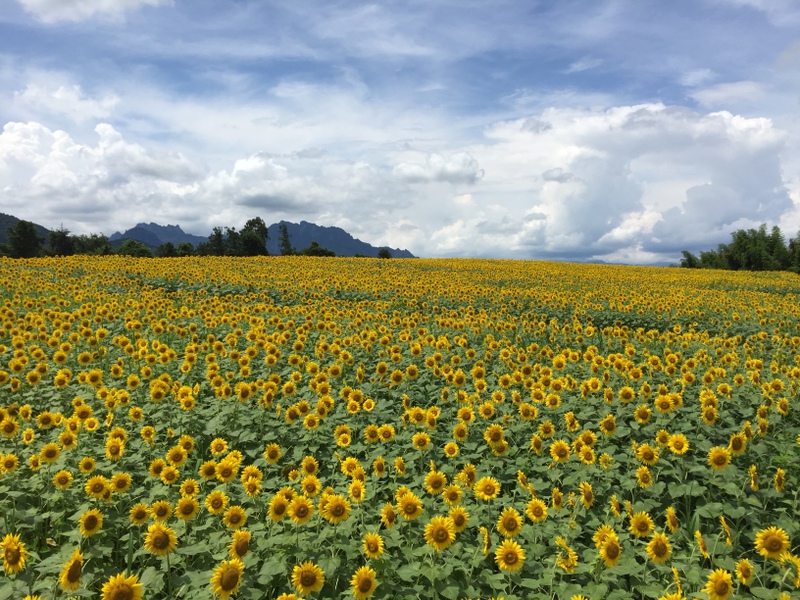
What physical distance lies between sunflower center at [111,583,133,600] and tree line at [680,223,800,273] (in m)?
65.9

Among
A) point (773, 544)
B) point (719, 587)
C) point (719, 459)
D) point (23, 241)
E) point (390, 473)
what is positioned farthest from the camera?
point (23, 241)

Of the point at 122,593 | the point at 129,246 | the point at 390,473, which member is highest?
the point at 129,246

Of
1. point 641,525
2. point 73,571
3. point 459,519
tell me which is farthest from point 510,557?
point 73,571

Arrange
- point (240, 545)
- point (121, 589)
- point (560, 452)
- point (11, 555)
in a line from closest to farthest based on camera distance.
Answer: point (121, 589)
point (11, 555)
point (240, 545)
point (560, 452)

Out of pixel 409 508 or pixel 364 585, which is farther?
pixel 409 508

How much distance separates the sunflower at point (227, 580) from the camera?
3160mm

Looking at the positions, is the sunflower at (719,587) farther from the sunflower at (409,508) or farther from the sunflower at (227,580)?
the sunflower at (227,580)

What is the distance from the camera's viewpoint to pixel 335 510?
3.90m

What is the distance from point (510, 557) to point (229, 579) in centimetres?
201

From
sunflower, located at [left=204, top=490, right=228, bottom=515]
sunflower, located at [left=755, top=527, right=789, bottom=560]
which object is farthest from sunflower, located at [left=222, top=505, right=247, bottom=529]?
sunflower, located at [left=755, top=527, right=789, bottom=560]

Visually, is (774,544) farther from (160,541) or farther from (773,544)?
(160,541)

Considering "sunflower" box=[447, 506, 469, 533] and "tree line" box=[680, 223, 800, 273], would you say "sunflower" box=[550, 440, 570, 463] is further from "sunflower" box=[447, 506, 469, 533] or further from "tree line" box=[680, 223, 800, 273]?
"tree line" box=[680, 223, 800, 273]

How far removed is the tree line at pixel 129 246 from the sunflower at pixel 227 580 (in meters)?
61.1

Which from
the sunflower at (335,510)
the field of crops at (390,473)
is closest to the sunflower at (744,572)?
the field of crops at (390,473)
